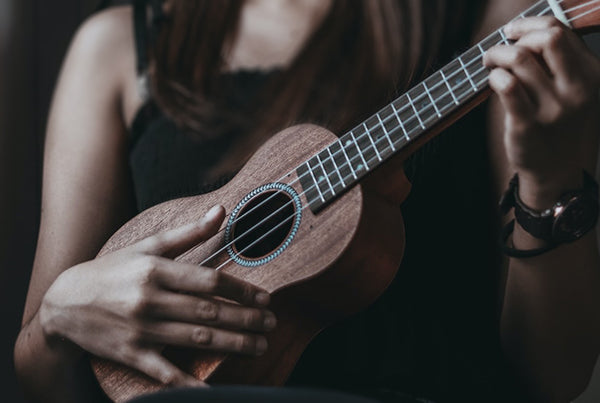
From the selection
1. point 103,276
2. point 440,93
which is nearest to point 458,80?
point 440,93

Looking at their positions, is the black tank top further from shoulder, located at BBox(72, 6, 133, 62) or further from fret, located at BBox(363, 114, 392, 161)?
shoulder, located at BBox(72, 6, 133, 62)

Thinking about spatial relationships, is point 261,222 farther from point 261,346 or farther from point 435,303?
point 435,303

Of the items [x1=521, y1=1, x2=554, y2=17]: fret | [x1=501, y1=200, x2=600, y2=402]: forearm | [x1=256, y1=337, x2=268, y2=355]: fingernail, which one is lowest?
[x1=501, y1=200, x2=600, y2=402]: forearm

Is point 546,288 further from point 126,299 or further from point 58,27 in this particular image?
point 58,27

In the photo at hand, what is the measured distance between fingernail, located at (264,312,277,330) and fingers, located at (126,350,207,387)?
0.29 feet

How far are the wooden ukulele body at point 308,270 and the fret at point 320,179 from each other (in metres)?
0.01

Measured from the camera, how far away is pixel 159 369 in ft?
2.06

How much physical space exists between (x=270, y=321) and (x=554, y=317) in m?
0.34

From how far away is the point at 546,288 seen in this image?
0.70 metres

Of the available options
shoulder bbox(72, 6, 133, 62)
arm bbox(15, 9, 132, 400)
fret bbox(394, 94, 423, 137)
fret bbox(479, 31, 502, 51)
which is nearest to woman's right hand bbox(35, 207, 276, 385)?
arm bbox(15, 9, 132, 400)

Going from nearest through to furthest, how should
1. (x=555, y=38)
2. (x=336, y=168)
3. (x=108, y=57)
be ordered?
(x=555, y=38), (x=336, y=168), (x=108, y=57)

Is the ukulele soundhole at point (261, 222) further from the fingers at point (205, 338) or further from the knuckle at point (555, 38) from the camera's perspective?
the knuckle at point (555, 38)

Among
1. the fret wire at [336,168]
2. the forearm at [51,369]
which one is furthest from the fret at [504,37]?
the forearm at [51,369]

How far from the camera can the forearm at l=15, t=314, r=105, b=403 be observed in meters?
0.77
